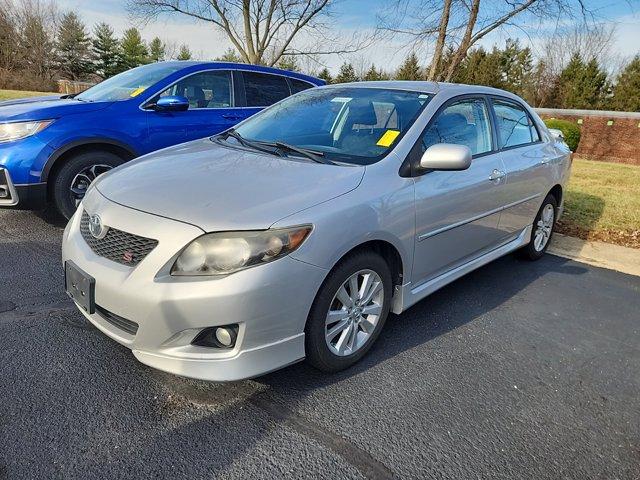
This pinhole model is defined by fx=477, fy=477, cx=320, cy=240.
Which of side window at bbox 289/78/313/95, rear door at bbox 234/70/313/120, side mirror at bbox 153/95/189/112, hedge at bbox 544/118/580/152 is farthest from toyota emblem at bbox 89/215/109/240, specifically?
hedge at bbox 544/118/580/152

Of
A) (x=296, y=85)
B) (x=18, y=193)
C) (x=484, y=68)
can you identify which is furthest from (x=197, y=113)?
(x=484, y=68)

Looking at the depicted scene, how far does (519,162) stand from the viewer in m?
3.91

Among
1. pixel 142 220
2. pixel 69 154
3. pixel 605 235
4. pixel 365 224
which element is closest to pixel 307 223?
pixel 365 224

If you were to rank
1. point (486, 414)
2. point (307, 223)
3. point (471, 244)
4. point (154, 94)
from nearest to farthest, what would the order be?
point (307, 223), point (486, 414), point (471, 244), point (154, 94)

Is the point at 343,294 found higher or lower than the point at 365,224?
lower

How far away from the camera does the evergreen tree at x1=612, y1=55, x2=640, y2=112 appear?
3244cm

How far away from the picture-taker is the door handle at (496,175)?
3495 mm

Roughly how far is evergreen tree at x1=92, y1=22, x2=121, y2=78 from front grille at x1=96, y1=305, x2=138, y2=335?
5801cm

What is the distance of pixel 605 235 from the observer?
5.81 metres

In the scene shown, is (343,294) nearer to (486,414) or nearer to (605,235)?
(486,414)

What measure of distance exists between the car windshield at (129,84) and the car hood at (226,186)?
2313 millimetres

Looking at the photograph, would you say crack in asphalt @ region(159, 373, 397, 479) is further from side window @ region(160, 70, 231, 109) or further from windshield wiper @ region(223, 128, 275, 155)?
side window @ region(160, 70, 231, 109)

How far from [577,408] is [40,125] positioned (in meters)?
4.62

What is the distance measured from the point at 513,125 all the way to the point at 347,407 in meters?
2.95
